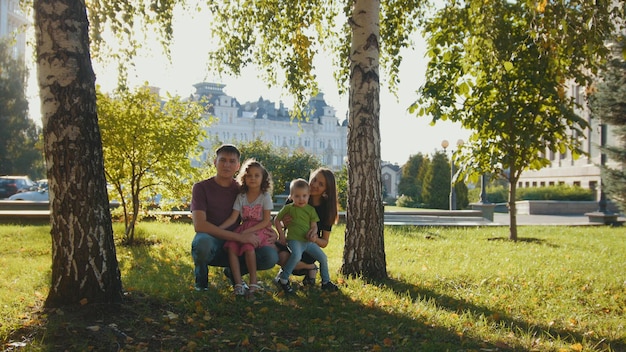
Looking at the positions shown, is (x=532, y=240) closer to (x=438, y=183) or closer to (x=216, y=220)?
(x=216, y=220)

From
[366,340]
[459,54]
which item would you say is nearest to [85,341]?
[366,340]

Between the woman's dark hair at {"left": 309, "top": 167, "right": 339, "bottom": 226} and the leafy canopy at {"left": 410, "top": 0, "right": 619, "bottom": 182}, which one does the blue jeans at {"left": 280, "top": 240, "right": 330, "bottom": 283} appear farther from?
the leafy canopy at {"left": 410, "top": 0, "right": 619, "bottom": 182}

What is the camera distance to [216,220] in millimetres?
5441

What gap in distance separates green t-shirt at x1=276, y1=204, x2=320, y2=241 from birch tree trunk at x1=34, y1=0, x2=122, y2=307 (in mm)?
1971

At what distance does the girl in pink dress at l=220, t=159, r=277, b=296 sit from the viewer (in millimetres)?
5320

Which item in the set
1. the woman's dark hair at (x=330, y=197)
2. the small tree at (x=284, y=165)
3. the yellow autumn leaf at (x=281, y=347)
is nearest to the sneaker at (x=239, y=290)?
the woman's dark hair at (x=330, y=197)

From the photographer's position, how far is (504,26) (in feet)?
36.7

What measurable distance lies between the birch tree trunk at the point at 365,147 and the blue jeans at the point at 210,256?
4.13 feet

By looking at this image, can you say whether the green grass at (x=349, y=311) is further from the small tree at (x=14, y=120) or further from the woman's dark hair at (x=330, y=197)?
the small tree at (x=14, y=120)

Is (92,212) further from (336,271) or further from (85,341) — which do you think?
(336,271)

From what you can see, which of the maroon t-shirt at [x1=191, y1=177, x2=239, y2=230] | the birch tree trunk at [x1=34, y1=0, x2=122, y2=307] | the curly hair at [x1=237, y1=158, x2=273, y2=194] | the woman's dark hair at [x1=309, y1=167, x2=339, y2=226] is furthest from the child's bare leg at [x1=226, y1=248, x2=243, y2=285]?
the birch tree trunk at [x1=34, y1=0, x2=122, y2=307]

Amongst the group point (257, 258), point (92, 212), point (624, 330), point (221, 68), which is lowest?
point (624, 330)

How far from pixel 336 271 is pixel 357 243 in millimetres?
713

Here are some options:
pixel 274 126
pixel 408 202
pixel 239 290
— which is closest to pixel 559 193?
pixel 408 202
